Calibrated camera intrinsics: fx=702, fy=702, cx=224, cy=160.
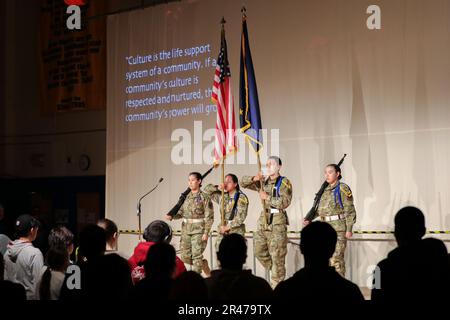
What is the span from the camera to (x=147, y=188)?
1120cm

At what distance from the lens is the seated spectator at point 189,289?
294 cm

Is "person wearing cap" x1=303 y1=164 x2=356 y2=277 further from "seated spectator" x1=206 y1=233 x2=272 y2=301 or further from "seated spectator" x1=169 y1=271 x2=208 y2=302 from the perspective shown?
"seated spectator" x1=169 y1=271 x2=208 y2=302

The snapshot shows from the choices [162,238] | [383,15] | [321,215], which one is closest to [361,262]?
[321,215]

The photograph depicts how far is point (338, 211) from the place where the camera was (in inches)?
332

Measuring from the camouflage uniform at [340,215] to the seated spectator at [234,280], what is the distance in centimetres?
522

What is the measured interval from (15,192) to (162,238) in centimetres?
974

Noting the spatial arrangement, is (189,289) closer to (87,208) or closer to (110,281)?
(110,281)

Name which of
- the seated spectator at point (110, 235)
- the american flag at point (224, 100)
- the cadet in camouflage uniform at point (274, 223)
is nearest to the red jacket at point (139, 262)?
the seated spectator at point (110, 235)

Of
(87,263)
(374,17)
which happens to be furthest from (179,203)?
(87,263)

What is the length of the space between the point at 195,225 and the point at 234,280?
21.7 feet

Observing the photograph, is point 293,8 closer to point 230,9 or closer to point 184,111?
point 230,9

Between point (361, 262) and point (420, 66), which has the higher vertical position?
point (420, 66)

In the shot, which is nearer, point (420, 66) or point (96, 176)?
point (420, 66)

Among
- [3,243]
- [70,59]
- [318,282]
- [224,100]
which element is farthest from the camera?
[70,59]
